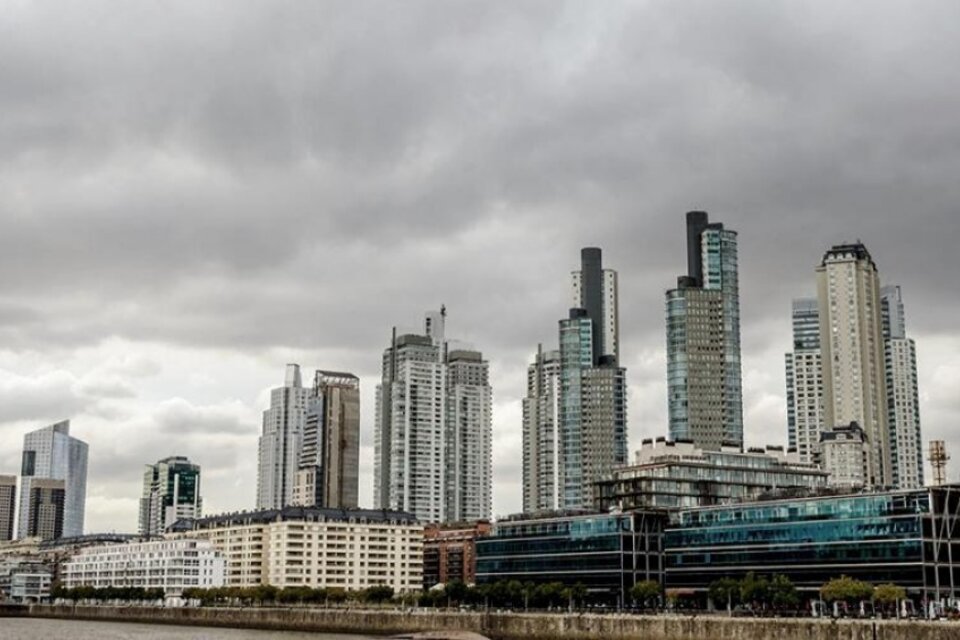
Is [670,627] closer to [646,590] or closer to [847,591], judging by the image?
[847,591]

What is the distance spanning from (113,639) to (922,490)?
114272 mm

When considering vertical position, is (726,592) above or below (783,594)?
above

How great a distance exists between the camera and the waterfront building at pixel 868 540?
572 ft

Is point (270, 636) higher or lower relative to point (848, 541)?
lower

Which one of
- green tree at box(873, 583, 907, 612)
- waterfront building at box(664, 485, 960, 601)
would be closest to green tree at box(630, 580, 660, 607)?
waterfront building at box(664, 485, 960, 601)

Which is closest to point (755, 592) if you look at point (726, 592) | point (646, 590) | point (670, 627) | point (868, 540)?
point (726, 592)

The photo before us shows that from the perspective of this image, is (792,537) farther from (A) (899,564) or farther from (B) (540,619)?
(B) (540,619)

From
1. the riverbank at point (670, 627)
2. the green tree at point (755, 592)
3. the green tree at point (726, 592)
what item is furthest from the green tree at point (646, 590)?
the riverbank at point (670, 627)

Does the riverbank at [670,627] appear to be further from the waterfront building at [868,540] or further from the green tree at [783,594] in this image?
the waterfront building at [868,540]

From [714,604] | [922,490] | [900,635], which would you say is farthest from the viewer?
[714,604]

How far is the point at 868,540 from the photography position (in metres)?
181

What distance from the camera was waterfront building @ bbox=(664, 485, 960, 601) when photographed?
572 feet

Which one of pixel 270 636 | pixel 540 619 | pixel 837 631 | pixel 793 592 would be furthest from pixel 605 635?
pixel 270 636

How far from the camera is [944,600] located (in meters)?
172
